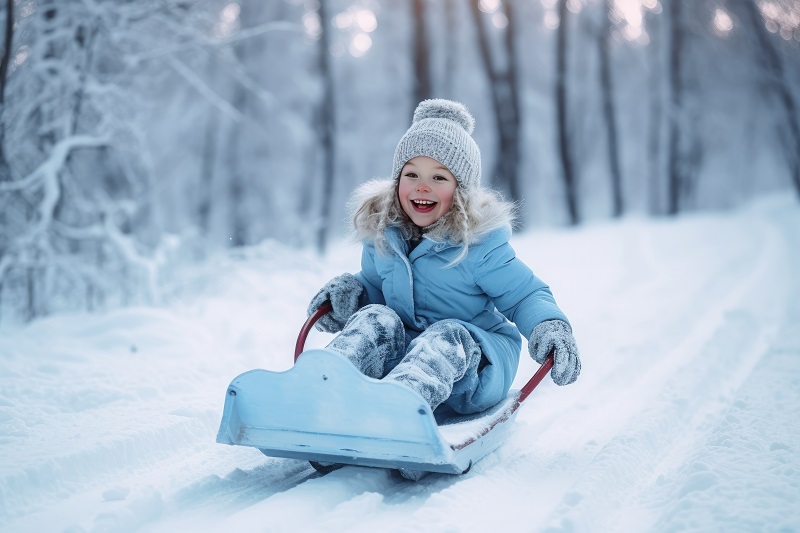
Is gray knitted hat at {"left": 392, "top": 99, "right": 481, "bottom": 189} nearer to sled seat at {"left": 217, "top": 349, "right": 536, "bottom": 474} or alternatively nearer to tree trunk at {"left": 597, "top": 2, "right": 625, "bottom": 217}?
sled seat at {"left": 217, "top": 349, "right": 536, "bottom": 474}

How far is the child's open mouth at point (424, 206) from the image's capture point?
2842 millimetres

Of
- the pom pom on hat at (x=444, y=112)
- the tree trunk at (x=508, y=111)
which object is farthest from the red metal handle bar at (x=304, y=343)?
the tree trunk at (x=508, y=111)

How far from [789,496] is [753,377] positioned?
1.71 m

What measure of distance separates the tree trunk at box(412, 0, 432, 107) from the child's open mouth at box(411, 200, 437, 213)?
854 centimetres

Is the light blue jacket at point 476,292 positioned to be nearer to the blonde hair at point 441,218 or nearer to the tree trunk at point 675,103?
the blonde hair at point 441,218

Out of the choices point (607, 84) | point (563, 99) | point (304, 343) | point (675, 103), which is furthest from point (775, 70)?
point (304, 343)

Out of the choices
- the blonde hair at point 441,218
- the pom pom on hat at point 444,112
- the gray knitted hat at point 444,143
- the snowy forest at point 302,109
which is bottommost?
the blonde hair at point 441,218

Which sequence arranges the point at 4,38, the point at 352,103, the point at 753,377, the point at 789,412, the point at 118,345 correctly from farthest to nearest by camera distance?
1. the point at 352,103
2. the point at 4,38
3. the point at 118,345
4. the point at 753,377
5. the point at 789,412

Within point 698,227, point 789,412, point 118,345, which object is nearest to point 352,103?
point 698,227

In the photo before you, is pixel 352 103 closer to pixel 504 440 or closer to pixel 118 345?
pixel 118 345

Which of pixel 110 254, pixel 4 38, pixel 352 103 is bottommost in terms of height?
pixel 110 254

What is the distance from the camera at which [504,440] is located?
269cm

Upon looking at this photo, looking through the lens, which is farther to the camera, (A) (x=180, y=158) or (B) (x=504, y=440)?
(A) (x=180, y=158)

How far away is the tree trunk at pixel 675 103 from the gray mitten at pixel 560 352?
665 inches
